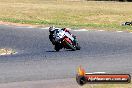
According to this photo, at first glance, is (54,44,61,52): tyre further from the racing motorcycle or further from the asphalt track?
the asphalt track

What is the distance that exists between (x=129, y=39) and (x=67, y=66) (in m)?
8.05

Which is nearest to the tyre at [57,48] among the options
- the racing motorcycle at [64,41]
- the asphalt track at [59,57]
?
the racing motorcycle at [64,41]

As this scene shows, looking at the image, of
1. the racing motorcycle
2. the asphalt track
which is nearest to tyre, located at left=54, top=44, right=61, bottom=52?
the racing motorcycle

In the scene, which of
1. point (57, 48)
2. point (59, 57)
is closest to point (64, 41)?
point (57, 48)

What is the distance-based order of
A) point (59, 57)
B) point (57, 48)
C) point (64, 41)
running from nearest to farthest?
1. point (59, 57)
2. point (64, 41)
3. point (57, 48)

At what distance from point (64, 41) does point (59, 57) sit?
1.91 meters

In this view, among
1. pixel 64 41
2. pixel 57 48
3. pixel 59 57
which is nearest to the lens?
pixel 59 57

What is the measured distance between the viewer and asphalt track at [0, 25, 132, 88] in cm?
1501

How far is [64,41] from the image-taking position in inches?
791

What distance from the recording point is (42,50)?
21.1 meters

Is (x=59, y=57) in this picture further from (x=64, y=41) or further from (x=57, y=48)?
(x=57, y=48)

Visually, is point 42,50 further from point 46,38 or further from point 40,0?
point 40,0

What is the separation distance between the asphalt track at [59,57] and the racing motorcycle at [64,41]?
0.31m

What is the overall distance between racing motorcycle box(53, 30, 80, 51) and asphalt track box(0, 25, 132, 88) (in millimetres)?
310
